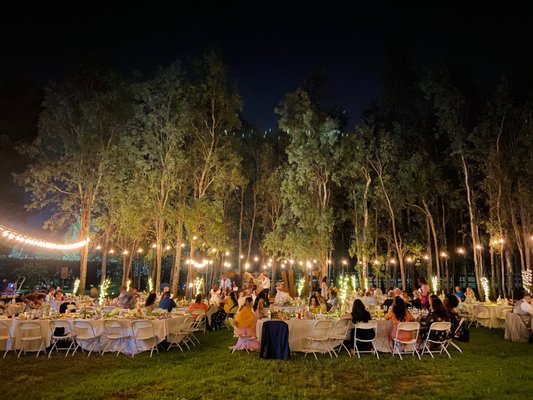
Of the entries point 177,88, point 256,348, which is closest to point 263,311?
point 256,348

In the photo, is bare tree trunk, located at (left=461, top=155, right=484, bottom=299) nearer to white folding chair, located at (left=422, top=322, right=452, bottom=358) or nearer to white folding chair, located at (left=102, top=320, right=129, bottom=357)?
white folding chair, located at (left=422, top=322, right=452, bottom=358)

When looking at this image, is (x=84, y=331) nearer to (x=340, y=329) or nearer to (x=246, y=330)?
(x=246, y=330)

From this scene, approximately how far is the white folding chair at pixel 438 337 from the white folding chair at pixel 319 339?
2.01 meters

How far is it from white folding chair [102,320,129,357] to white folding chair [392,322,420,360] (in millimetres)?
5631

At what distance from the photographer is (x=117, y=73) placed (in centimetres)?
2256

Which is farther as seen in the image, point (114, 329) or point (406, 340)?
point (114, 329)

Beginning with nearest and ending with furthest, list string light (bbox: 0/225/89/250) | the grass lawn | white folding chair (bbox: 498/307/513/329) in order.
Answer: the grass lawn
string light (bbox: 0/225/89/250)
white folding chair (bbox: 498/307/513/329)

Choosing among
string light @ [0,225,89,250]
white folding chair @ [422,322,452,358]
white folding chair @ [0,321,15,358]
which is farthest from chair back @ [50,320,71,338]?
white folding chair @ [422,322,452,358]

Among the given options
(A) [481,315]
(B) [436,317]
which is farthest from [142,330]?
(A) [481,315]

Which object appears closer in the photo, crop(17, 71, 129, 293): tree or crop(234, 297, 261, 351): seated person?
crop(234, 297, 261, 351): seated person

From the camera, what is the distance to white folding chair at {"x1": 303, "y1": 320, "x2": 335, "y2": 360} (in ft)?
27.5

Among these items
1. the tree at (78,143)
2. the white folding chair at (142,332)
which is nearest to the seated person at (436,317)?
the white folding chair at (142,332)

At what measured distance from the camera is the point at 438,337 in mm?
8805

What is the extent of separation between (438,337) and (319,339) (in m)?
2.67
